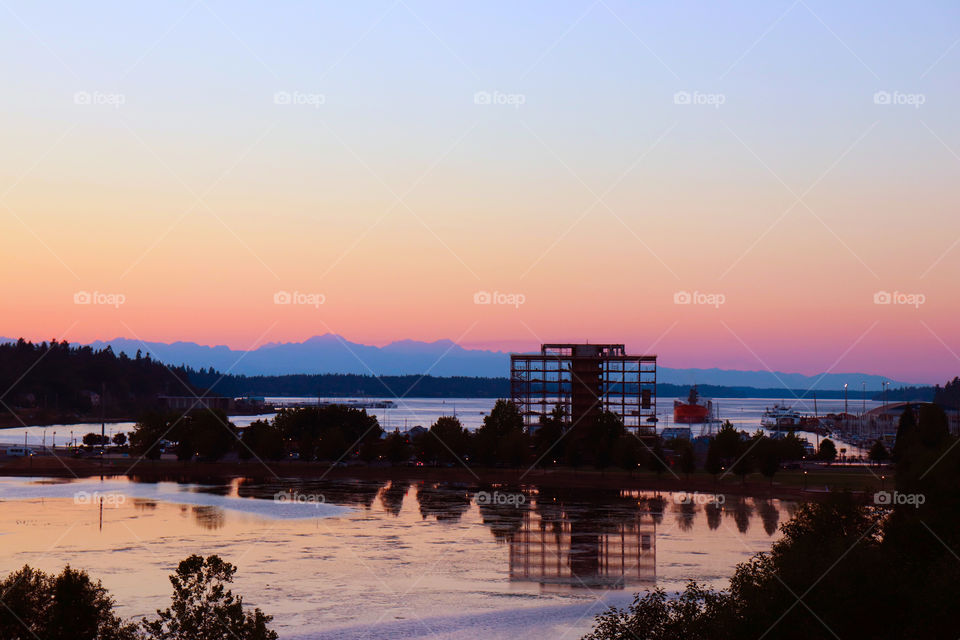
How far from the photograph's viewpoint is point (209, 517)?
71.6 meters

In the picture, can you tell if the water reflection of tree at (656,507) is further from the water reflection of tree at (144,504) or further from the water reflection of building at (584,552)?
the water reflection of tree at (144,504)

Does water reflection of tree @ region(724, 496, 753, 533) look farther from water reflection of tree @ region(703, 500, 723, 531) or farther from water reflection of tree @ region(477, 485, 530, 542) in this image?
water reflection of tree @ region(477, 485, 530, 542)

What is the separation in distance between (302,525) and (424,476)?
133 ft

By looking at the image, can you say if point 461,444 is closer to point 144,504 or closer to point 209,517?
point 144,504

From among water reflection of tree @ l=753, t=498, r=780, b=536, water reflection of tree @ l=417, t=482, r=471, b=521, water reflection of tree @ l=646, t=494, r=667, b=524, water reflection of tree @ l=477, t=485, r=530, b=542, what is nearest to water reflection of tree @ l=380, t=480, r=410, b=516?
water reflection of tree @ l=417, t=482, r=471, b=521

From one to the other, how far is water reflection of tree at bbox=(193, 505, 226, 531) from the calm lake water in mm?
83

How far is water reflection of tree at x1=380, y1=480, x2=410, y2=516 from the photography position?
262ft

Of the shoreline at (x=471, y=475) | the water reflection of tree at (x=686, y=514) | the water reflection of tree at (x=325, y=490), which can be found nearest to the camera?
the water reflection of tree at (x=686, y=514)

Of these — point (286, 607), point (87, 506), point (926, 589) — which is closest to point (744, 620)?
point (926, 589)

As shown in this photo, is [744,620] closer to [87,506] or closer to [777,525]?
[777,525]

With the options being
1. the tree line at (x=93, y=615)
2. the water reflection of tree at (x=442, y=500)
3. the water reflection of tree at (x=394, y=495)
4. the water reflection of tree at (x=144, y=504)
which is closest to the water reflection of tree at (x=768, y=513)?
the water reflection of tree at (x=442, y=500)

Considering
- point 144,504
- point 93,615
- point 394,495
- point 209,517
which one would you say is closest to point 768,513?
point 394,495

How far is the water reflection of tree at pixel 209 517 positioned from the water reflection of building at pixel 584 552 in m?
20.0

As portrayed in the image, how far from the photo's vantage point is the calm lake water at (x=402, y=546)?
142 feet
